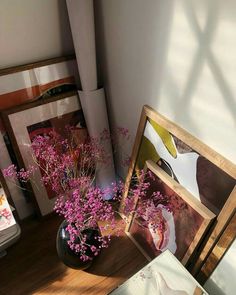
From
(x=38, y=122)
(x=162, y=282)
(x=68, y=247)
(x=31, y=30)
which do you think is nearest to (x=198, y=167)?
(x=162, y=282)

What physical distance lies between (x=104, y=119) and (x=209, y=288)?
0.96 metres

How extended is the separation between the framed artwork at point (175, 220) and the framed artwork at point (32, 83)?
0.60 metres

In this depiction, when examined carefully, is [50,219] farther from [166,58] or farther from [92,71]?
[166,58]

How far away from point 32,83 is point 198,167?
34.0 inches

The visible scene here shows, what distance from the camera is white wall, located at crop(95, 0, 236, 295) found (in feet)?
2.93

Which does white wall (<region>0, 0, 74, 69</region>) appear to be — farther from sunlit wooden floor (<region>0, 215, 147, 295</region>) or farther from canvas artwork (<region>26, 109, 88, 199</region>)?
sunlit wooden floor (<region>0, 215, 147, 295</region>)

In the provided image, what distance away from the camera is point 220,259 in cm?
117

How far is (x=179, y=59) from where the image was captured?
A: 41.3 inches

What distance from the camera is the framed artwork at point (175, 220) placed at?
119 centimetres

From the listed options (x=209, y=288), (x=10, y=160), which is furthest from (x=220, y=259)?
(x=10, y=160)

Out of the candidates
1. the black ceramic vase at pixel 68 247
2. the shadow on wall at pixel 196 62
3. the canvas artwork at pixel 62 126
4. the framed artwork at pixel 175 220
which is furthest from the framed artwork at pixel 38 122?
the shadow on wall at pixel 196 62

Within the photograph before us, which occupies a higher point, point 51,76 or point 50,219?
point 51,76

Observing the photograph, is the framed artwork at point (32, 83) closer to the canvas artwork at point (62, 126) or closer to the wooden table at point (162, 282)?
the canvas artwork at point (62, 126)

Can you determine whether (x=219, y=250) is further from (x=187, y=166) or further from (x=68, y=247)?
(x=68, y=247)
